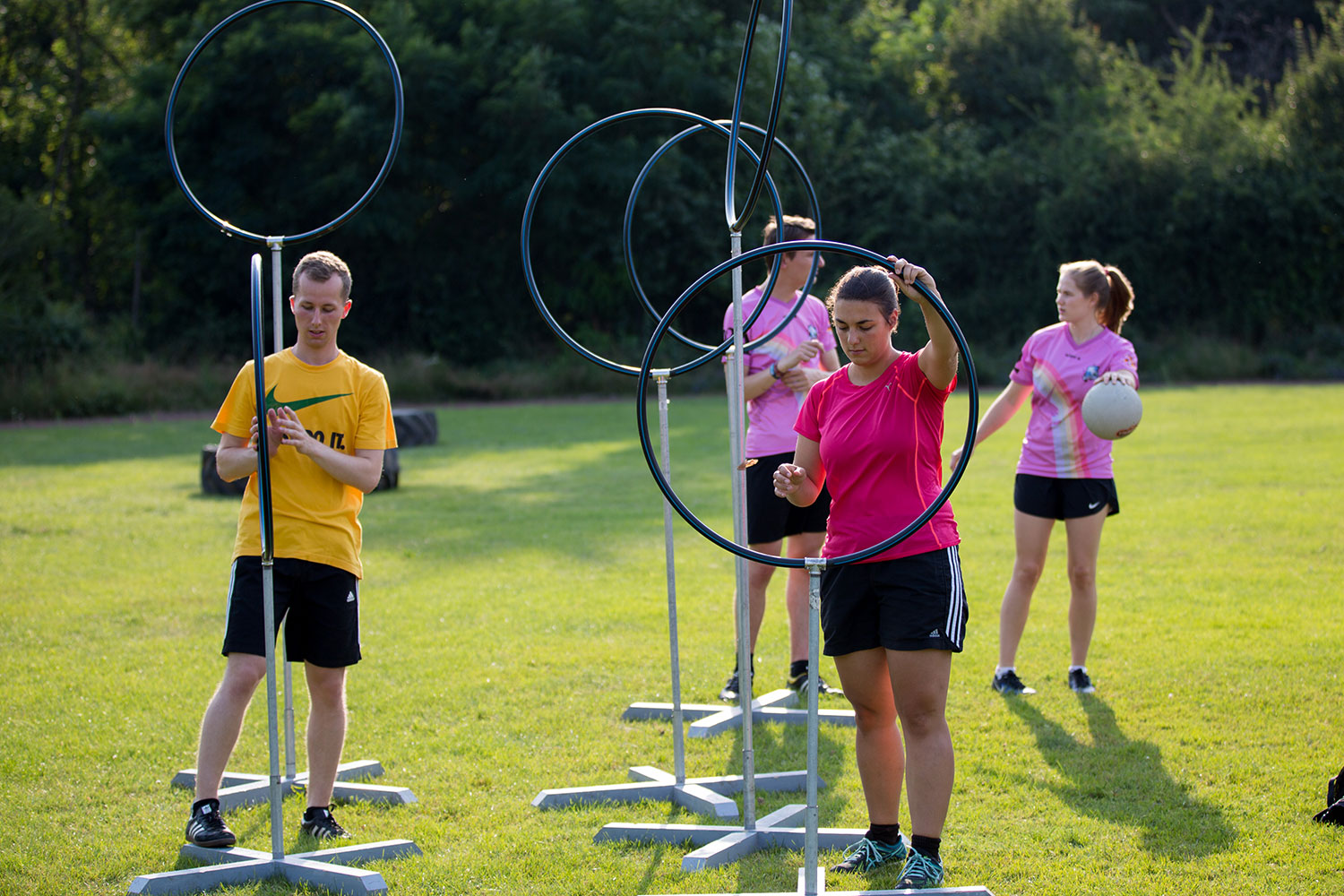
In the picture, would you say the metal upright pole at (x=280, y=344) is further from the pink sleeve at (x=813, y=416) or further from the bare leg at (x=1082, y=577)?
the bare leg at (x=1082, y=577)

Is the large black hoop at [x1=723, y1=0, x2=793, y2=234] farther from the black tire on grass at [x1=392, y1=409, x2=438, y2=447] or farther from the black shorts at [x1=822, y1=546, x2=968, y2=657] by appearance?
the black tire on grass at [x1=392, y1=409, x2=438, y2=447]

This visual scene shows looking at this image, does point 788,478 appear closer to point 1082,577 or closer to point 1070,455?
point 1070,455

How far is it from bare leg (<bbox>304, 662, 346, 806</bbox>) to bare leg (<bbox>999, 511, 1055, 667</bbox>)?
124 inches

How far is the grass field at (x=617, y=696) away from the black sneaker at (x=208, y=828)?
14 cm

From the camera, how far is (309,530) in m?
3.95

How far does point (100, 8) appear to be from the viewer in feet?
96.8

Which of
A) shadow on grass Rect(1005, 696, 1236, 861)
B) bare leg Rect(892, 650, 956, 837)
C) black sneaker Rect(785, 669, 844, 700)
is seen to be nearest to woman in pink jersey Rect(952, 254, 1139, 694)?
shadow on grass Rect(1005, 696, 1236, 861)

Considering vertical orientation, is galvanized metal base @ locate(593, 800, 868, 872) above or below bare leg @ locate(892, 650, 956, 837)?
below

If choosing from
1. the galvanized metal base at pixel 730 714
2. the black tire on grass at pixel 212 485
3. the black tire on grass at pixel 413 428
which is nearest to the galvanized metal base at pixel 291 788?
the galvanized metal base at pixel 730 714

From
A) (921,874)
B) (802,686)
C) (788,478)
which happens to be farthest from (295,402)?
(802,686)

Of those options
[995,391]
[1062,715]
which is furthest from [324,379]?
[995,391]

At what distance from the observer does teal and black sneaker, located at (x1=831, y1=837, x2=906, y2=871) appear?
368cm

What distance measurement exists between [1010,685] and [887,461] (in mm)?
2582

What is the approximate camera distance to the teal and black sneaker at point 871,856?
3.68 meters
